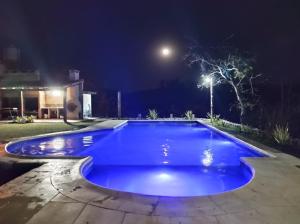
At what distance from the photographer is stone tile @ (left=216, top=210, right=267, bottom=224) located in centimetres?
367

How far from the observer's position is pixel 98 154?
10.0 metres

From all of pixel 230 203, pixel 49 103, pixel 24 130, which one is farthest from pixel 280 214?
pixel 49 103

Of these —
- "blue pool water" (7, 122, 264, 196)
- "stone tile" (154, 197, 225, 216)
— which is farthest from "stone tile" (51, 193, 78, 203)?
"blue pool water" (7, 122, 264, 196)

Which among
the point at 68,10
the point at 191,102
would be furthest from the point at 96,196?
the point at 191,102

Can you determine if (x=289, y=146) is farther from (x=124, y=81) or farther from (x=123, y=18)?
(x=124, y=81)

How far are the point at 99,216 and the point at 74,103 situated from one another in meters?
17.7

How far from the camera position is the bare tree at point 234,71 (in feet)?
54.6

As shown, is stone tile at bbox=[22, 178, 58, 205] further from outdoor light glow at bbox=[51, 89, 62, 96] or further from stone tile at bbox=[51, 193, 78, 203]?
outdoor light glow at bbox=[51, 89, 62, 96]

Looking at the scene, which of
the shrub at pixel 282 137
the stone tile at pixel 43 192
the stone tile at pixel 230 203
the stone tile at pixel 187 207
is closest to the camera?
the stone tile at pixel 187 207

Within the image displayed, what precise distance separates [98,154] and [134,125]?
30.4ft

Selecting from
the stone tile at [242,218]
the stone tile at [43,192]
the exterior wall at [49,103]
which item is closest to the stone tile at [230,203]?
the stone tile at [242,218]

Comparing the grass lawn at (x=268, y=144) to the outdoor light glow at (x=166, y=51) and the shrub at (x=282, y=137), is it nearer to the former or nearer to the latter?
the shrub at (x=282, y=137)

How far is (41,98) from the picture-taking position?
69.2 ft

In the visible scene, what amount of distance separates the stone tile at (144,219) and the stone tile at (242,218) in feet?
2.17
